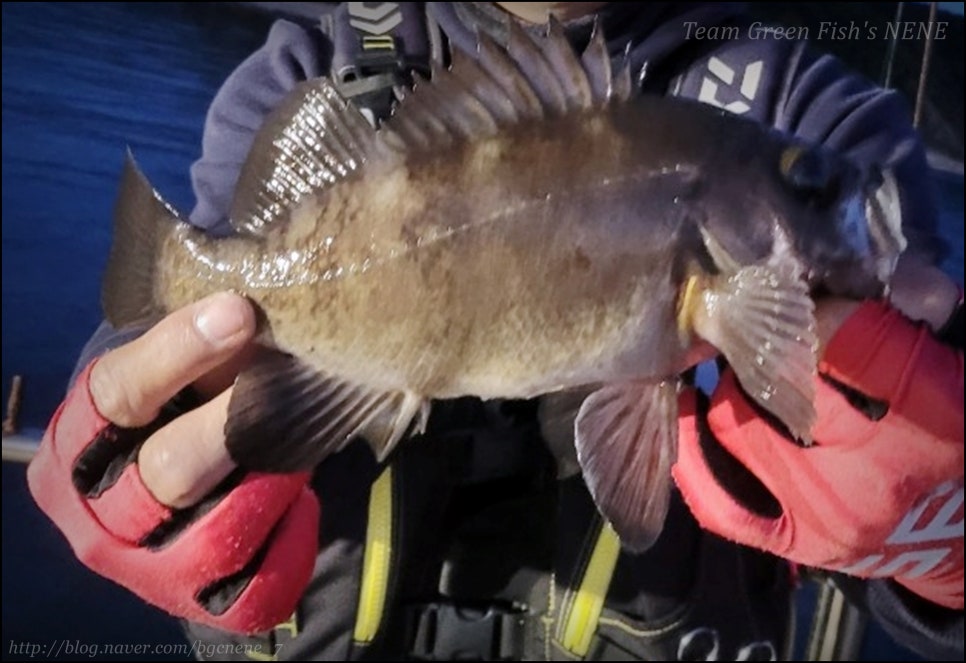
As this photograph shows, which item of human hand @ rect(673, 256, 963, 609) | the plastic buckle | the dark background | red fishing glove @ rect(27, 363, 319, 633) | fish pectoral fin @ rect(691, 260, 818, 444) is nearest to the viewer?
fish pectoral fin @ rect(691, 260, 818, 444)

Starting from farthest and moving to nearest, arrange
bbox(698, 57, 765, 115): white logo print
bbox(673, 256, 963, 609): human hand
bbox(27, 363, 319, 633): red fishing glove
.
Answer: bbox(698, 57, 765, 115): white logo print → bbox(27, 363, 319, 633): red fishing glove → bbox(673, 256, 963, 609): human hand

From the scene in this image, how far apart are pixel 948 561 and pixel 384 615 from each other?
0.64m

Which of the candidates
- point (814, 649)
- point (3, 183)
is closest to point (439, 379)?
point (814, 649)

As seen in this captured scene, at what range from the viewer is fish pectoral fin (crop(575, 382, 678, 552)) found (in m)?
0.82

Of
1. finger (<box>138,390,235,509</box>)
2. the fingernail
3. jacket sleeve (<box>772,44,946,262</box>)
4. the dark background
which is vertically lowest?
the dark background

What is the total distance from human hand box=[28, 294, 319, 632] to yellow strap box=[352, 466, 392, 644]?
0.16 m

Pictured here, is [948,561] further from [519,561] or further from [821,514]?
[519,561]

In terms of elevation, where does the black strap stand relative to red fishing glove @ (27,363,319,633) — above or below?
above

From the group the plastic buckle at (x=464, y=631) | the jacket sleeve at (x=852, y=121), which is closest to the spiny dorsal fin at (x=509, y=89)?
the jacket sleeve at (x=852, y=121)

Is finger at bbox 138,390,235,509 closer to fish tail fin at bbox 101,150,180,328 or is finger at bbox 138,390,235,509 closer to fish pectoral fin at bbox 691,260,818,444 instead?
fish tail fin at bbox 101,150,180,328

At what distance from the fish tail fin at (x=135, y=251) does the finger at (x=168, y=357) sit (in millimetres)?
24

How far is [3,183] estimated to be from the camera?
336 centimetres

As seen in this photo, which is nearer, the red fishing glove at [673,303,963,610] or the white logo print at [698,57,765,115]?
the red fishing glove at [673,303,963,610]

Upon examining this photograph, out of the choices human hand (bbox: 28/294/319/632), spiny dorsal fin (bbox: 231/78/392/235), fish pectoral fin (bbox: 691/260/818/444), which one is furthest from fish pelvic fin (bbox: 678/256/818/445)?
human hand (bbox: 28/294/319/632)
